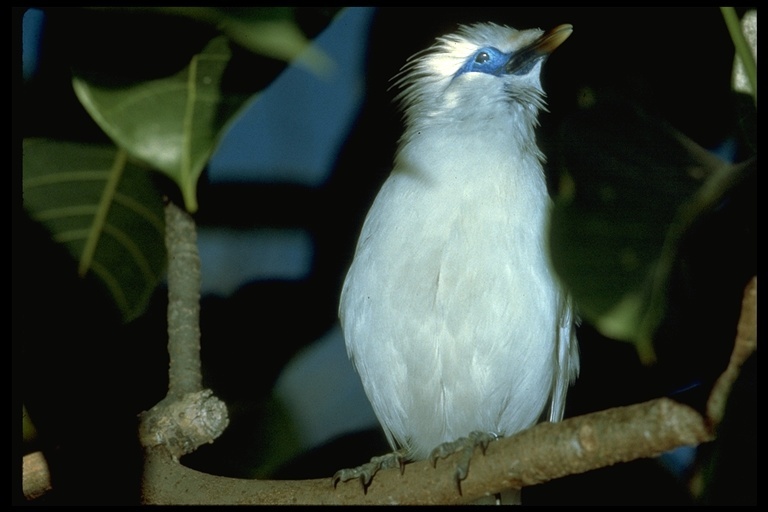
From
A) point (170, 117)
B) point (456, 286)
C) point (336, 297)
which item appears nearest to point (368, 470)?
point (456, 286)

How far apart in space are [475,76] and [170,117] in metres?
0.76

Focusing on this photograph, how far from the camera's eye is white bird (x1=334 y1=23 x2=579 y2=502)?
1184 mm

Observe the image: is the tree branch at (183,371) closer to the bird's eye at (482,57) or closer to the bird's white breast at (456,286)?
the bird's white breast at (456,286)

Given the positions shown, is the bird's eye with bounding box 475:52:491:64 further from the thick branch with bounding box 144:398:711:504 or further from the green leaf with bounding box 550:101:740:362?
the thick branch with bounding box 144:398:711:504

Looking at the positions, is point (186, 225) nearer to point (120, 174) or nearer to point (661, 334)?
point (120, 174)

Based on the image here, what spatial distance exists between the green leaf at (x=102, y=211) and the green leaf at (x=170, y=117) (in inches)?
11.4

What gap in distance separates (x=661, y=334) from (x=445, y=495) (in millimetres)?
302

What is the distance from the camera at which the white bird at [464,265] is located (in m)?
1.18

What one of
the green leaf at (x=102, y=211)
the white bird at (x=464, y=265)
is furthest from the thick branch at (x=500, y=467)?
the green leaf at (x=102, y=211)

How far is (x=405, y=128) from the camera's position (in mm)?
1396

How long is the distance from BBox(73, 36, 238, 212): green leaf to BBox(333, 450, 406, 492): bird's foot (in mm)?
414

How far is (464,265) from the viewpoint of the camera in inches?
45.9

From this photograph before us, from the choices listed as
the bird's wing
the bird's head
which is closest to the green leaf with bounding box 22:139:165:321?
the bird's head

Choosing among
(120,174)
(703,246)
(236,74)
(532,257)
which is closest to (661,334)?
(703,246)
